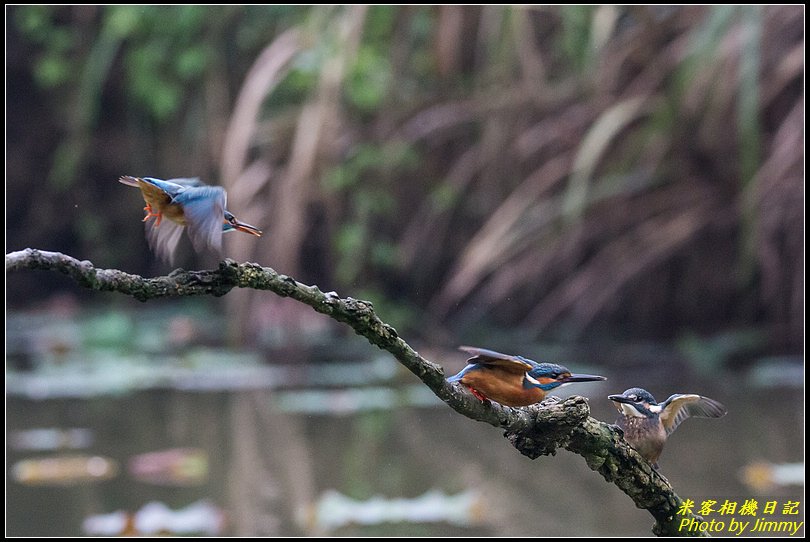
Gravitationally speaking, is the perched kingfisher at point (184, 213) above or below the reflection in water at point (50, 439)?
below

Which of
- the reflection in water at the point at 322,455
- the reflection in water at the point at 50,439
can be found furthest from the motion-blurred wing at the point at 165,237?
the reflection in water at the point at 50,439

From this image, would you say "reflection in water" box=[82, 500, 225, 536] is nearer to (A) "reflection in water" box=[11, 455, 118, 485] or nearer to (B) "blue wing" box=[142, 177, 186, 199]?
(A) "reflection in water" box=[11, 455, 118, 485]

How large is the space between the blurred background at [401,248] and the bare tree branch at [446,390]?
1.42m

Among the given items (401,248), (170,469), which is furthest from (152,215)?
(401,248)

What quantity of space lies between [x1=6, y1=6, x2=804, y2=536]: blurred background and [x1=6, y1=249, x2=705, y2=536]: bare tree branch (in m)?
1.42

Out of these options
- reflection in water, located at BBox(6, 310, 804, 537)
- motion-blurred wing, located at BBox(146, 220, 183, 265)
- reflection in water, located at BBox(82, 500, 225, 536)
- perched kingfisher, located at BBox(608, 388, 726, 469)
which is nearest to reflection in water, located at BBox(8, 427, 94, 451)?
reflection in water, located at BBox(6, 310, 804, 537)

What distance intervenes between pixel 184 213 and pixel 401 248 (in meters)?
3.74

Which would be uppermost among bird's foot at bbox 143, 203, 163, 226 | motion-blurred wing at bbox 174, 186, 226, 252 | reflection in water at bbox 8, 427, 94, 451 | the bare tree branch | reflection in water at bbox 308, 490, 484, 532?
reflection in water at bbox 8, 427, 94, 451

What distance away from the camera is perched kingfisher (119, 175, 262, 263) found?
0.46m

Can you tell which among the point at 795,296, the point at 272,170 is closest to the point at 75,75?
the point at 272,170

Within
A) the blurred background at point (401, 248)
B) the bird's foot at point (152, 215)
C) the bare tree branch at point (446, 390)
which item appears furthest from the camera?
the blurred background at point (401, 248)

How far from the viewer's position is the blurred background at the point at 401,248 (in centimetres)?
226

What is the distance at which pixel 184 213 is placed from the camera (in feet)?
1.59

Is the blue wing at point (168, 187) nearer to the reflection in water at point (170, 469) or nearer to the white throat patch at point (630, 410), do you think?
the white throat patch at point (630, 410)
